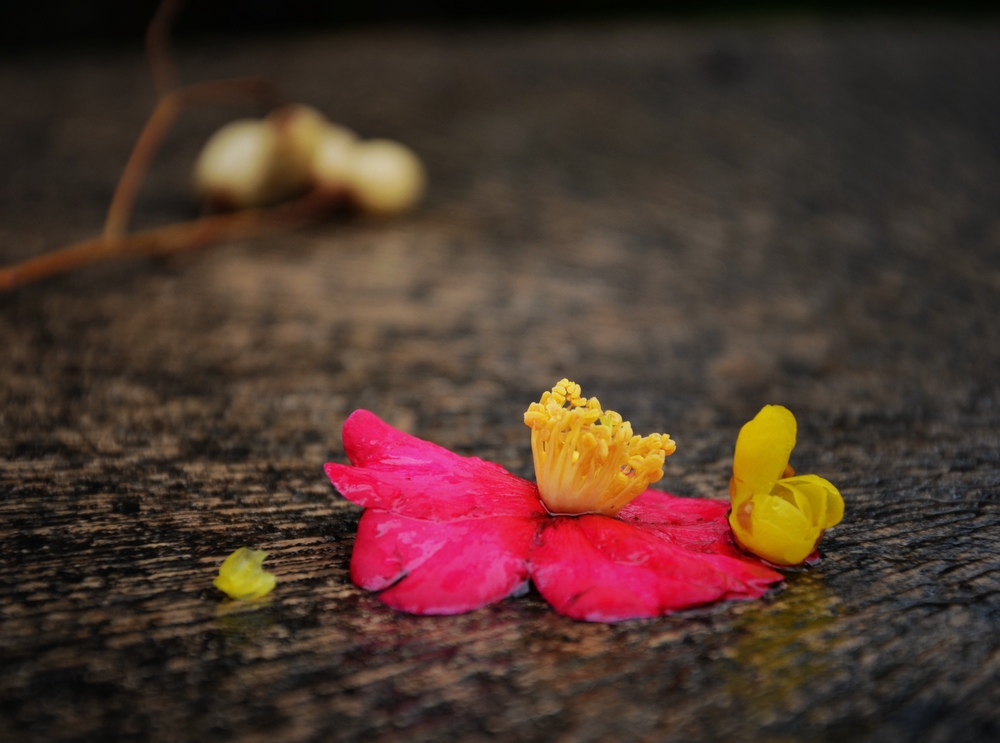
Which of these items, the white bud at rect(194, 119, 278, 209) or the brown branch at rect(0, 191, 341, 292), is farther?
the white bud at rect(194, 119, 278, 209)

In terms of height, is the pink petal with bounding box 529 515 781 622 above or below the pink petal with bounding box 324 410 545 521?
below

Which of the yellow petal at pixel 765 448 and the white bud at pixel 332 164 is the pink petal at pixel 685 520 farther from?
the white bud at pixel 332 164

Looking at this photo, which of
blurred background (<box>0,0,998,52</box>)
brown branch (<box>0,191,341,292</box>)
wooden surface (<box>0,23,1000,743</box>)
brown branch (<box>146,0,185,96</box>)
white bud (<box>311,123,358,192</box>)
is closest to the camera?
wooden surface (<box>0,23,1000,743</box>)

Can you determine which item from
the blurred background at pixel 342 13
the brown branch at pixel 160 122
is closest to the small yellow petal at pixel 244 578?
the brown branch at pixel 160 122

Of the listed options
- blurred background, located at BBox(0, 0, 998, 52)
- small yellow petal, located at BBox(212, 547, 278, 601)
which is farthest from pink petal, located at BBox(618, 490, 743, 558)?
blurred background, located at BBox(0, 0, 998, 52)

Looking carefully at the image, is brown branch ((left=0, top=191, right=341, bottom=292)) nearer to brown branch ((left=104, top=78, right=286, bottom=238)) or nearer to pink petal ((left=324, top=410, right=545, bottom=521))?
brown branch ((left=104, top=78, right=286, bottom=238))

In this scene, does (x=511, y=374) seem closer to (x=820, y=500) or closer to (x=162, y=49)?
(x=820, y=500)

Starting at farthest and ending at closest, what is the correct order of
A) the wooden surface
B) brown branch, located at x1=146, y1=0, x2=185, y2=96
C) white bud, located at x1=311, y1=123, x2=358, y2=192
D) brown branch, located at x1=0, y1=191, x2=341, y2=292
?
white bud, located at x1=311, y1=123, x2=358, y2=192, brown branch, located at x1=146, y1=0, x2=185, y2=96, brown branch, located at x1=0, y1=191, x2=341, y2=292, the wooden surface
